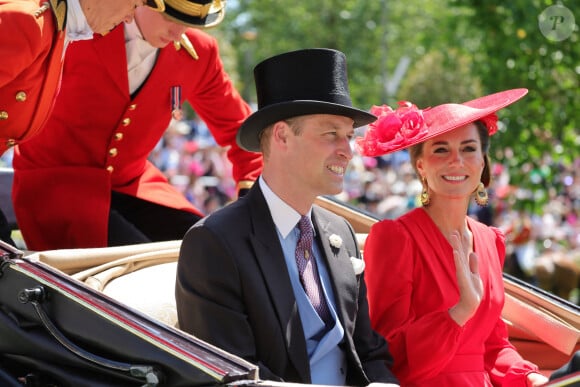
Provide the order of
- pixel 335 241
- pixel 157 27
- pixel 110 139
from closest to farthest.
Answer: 1. pixel 335 241
2. pixel 157 27
3. pixel 110 139

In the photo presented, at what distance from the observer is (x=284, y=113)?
297 centimetres

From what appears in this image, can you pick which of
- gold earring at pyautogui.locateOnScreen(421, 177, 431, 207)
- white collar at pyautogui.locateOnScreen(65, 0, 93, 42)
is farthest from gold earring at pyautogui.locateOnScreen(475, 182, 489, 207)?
white collar at pyautogui.locateOnScreen(65, 0, 93, 42)

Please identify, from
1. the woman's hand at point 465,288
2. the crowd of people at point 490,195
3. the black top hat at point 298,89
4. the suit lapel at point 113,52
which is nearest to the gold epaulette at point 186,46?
the suit lapel at point 113,52

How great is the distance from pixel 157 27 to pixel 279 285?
1.22 meters

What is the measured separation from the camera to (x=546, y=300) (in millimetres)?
3596

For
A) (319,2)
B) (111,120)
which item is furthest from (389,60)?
(111,120)

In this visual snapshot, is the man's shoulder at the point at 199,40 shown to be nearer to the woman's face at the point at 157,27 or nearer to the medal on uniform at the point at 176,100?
the medal on uniform at the point at 176,100

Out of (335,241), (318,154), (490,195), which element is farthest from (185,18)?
(490,195)

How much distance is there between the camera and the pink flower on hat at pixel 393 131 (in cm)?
334

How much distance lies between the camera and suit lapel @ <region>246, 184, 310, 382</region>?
2.83m

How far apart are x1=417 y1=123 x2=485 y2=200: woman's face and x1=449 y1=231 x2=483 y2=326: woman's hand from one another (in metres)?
0.25

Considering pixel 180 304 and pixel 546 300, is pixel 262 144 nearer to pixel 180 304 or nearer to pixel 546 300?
pixel 180 304

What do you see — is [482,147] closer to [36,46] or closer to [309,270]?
[309,270]

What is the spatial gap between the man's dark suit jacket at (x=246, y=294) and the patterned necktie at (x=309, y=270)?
56mm
